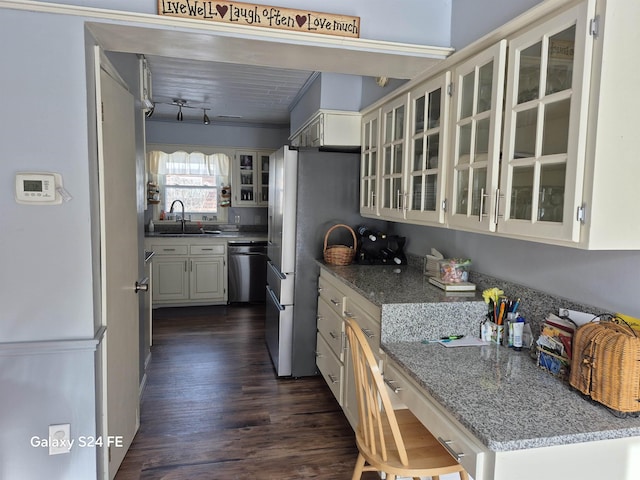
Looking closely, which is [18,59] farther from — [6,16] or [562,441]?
[562,441]

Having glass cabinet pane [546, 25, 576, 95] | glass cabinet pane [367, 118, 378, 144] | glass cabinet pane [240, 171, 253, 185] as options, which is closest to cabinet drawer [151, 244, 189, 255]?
glass cabinet pane [240, 171, 253, 185]

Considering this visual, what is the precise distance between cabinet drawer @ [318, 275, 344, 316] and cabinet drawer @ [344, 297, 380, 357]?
176 mm

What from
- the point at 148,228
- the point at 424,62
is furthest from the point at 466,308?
the point at 148,228

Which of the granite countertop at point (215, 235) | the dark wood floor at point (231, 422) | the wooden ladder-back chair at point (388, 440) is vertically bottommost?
the dark wood floor at point (231, 422)

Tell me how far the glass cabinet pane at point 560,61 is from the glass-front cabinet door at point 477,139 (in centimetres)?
23

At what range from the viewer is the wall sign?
5.68 ft

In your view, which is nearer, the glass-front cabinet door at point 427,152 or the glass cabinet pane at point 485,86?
the glass cabinet pane at point 485,86

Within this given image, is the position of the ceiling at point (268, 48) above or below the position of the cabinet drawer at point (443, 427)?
Answer: above

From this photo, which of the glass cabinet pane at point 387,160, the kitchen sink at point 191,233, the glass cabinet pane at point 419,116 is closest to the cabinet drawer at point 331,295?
the glass cabinet pane at point 387,160

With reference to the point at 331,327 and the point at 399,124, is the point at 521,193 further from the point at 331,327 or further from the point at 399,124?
the point at 331,327

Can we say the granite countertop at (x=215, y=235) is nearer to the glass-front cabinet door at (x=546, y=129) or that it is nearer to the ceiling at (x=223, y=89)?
the ceiling at (x=223, y=89)

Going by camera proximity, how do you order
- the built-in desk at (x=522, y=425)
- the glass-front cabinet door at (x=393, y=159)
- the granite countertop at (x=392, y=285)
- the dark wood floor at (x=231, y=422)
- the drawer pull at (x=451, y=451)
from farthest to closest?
the glass-front cabinet door at (x=393, y=159), the dark wood floor at (x=231, y=422), the granite countertop at (x=392, y=285), the drawer pull at (x=451, y=451), the built-in desk at (x=522, y=425)

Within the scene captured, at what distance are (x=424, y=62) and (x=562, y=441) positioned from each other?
5.67 feet

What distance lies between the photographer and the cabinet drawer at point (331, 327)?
271 centimetres
